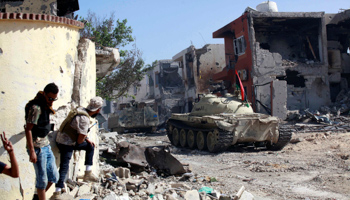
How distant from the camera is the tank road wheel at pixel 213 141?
10.8 meters

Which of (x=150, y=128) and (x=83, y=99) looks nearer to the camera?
(x=83, y=99)

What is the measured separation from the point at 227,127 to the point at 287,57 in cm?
1385

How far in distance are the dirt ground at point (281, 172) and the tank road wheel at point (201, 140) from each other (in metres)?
0.32

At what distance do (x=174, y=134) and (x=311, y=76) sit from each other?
10482 mm

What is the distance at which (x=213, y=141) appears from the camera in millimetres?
11211

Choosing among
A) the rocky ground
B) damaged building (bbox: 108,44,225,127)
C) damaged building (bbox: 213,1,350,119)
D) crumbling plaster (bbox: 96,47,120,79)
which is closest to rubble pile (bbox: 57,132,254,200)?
the rocky ground

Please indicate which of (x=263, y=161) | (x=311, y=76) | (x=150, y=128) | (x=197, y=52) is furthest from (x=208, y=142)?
(x=197, y=52)

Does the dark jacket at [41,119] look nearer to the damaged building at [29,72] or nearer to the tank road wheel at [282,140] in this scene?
the damaged building at [29,72]

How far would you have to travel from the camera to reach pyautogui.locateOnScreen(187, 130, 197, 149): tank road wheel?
12.8 m

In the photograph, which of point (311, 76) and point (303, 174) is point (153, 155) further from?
point (311, 76)

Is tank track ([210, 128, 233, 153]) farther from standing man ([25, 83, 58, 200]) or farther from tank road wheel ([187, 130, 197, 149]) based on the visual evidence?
standing man ([25, 83, 58, 200])

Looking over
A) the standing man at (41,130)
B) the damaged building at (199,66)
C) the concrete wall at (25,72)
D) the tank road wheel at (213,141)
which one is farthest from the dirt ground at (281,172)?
the damaged building at (199,66)

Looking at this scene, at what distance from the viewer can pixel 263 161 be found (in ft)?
29.5

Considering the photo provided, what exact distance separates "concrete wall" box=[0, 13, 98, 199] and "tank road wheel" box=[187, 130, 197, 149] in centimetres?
817
